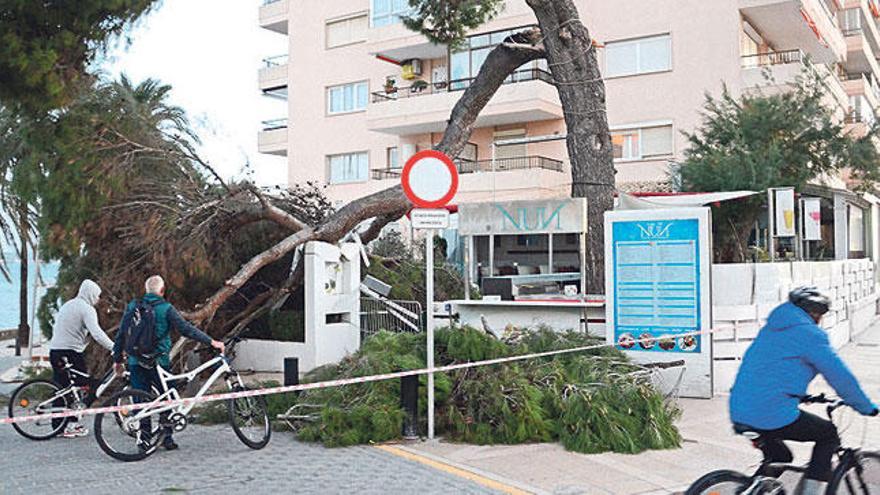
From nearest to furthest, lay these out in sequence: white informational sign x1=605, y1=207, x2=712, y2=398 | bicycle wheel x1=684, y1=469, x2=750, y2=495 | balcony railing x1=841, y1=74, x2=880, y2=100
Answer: bicycle wheel x1=684, y1=469, x2=750, y2=495 < white informational sign x1=605, y1=207, x2=712, y2=398 < balcony railing x1=841, y1=74, x2=880, y2=100

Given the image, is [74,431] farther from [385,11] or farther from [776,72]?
[385,11]

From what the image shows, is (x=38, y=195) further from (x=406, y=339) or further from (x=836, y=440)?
(x=836, y=440)

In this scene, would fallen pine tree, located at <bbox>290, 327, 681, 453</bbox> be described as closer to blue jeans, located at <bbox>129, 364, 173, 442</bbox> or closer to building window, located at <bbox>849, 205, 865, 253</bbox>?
blue jeans, located at <bbox>129, 364, 173, 442</bbox>

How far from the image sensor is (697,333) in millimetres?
11164

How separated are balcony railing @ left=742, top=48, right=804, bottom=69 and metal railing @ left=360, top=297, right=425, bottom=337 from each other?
17.4 m

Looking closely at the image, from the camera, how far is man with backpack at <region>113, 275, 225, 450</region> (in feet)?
28.8

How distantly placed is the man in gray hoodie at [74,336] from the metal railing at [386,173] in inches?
1053

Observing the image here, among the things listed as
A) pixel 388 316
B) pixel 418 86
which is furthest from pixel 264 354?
pixel 418 86

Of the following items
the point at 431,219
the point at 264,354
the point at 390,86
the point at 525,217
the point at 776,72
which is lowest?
the point at 264,354

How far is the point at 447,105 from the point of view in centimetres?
3369

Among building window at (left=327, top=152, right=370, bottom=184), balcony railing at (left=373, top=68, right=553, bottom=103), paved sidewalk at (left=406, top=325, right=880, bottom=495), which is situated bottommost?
paved sidewalk at (left=406, top=325, right=880, bottom=495)

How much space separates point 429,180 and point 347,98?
31065 millimetres

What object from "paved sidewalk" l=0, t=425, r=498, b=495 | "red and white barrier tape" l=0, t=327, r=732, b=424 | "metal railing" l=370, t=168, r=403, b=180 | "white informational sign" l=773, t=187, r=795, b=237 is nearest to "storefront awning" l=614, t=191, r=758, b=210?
"white informational sign" l=773, t=187, r=795, b=237

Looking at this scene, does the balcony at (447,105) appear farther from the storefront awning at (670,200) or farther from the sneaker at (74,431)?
the sneaker at (74,431)
